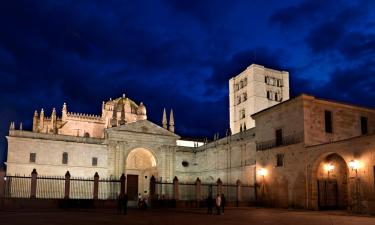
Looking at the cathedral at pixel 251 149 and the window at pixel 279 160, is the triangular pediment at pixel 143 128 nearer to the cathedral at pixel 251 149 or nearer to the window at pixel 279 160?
the cathedral at pixel 251 149

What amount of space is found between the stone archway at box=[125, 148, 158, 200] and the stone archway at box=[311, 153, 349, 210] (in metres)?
25.6

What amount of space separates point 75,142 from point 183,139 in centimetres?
2301

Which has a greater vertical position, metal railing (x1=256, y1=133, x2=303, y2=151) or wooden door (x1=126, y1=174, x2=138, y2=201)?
metal railing (x1=256, y1=133, x2=303, y2=151)

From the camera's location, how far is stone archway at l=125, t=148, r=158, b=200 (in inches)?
2016

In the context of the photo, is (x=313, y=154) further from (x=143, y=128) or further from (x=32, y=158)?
(x=32, y=158)

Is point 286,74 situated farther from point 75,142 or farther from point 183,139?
point 75,142

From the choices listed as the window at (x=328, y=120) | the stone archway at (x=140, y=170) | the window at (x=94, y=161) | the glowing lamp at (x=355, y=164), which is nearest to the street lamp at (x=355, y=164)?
the glowing lamp at (x=355, y=164)

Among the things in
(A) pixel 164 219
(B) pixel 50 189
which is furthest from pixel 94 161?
(A) pixel 164 219

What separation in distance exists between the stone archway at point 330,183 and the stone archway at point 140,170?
2558 cm

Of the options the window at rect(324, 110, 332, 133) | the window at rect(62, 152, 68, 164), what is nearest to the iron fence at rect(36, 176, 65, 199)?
the window at rect(62, 152, 68, 164)

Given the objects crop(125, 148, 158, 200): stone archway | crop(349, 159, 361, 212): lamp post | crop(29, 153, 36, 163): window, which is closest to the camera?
crop(349, 159, 361, 212): lamp post

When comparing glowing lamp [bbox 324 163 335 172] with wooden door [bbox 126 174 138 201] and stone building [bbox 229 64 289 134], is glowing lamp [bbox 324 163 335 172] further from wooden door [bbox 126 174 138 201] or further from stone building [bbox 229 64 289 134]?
stone building [bbox 229 64 289 134]

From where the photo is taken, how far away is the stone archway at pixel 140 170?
51219 millimetres

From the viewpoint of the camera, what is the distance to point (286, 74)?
69250 millimetres
